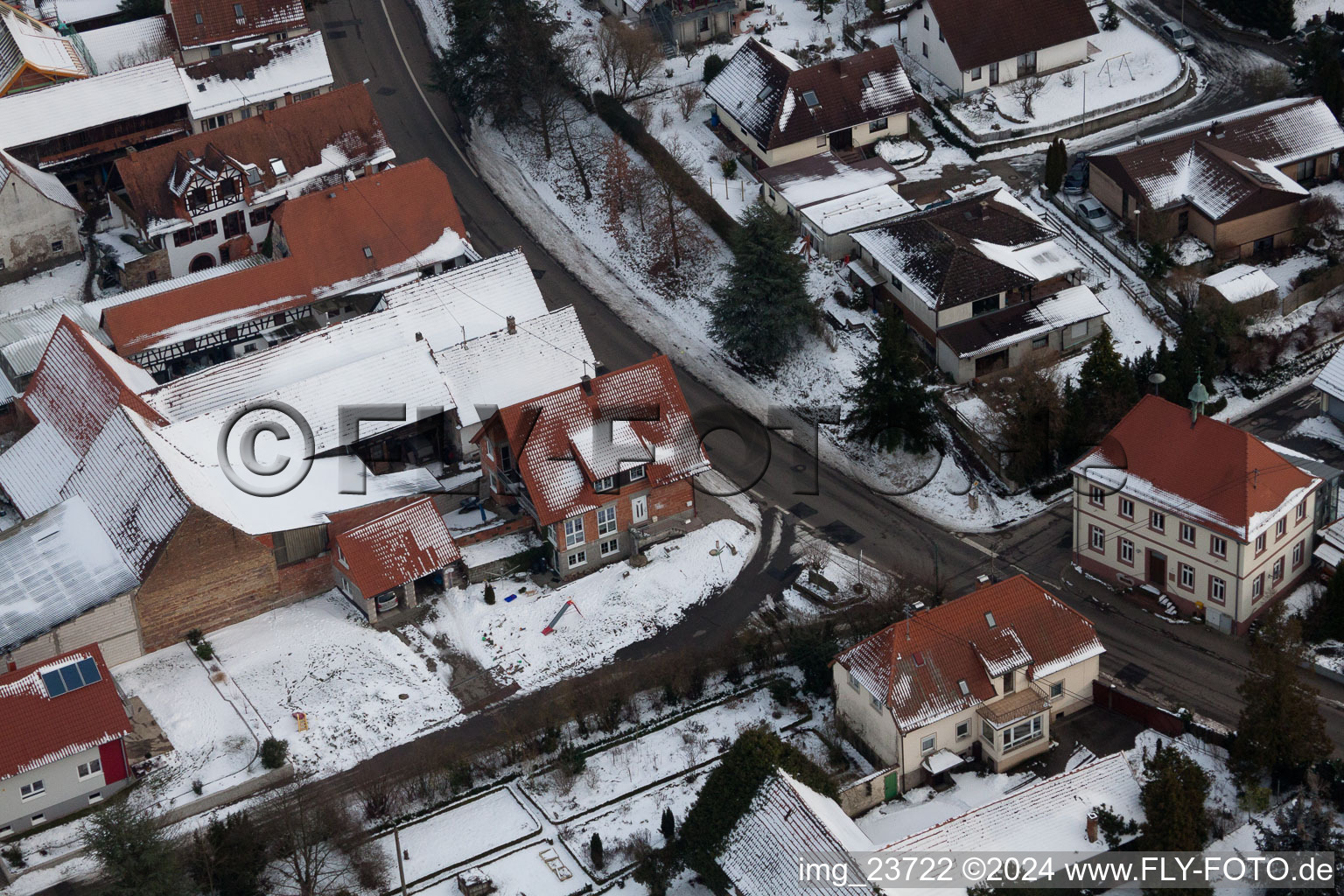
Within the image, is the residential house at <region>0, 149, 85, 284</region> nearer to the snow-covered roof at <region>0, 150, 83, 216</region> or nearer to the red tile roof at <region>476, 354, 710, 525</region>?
the snow-covered roof at <region>0, 150, 83, 216</region>

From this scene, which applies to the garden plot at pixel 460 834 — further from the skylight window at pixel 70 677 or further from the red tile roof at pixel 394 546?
the skylight window at pixel 70 677

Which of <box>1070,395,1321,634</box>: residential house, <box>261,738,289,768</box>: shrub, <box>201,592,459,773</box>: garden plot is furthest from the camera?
<box>1070,395,1321,634</box>: residential house

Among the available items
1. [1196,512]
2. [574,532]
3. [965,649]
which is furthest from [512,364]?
[1196,512]

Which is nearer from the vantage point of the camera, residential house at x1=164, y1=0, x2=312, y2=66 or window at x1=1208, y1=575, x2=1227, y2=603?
window at x1=1208, y1=575, x2=1227, y2=603

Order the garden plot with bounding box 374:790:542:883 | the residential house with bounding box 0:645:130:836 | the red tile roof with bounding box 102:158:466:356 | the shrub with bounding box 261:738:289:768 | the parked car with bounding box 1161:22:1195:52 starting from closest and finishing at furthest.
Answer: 1. the garden plot with bounding box 374:790:542:883
2. the residential house with bounding box 0:645:130:836
3. the shrub with bounding box 261:738:289:768
4. the red tile roof with bounding box 102:158:466:356
5. the parked car with bounding box 1161:22:1195:52

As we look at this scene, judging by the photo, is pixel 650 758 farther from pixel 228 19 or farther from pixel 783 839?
Answer: pixel 228 19

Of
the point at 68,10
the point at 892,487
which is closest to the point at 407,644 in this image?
the point at 892,487

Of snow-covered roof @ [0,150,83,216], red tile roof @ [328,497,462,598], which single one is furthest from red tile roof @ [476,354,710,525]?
snow-covered roof @ [0,150,83,216]

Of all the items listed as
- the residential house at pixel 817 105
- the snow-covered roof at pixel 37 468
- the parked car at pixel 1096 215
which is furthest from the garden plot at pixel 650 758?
the residential house at pixel 817 105
